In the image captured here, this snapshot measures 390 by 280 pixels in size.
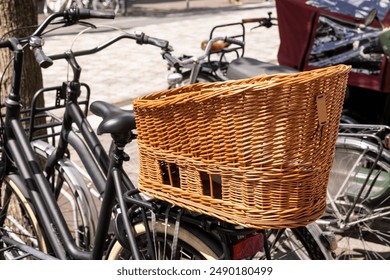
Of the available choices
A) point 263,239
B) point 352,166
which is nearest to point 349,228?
point 352,166

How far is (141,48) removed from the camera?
11.7 m

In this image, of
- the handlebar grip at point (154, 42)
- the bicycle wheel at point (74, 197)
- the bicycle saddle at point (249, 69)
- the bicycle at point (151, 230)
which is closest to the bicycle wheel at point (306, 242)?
the bicycle at point (151, 230)

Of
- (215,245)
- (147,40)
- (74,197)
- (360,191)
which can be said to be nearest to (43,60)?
(147,40)

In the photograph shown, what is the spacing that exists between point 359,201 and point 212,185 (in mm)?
2092

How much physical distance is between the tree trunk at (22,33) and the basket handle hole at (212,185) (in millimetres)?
1947

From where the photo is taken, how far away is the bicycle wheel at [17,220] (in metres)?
3.09

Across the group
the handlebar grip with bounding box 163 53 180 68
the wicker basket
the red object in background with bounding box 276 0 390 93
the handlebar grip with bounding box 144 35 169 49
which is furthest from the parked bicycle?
the wicker basket

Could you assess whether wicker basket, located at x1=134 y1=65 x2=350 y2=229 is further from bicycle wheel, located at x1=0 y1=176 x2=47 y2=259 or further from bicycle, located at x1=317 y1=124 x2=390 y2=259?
bicycle, located at x1=317 y1=124 x2=390 y2=259

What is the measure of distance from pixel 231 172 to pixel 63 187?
64.4 inches

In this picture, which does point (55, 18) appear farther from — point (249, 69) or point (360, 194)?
point (360, 194)

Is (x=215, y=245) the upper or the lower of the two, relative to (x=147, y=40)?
lower

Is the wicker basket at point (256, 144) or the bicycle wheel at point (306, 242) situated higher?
the wicker basket at point (256, 144)

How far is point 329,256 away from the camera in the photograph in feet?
9.10

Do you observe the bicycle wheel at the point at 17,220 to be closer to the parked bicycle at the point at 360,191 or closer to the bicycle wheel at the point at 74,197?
the bicycle wheel at the point at 74,197
